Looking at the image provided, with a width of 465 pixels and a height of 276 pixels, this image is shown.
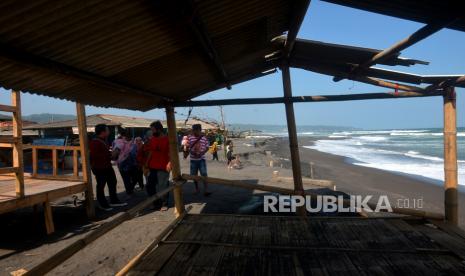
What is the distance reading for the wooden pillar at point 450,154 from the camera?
4383 millimetres

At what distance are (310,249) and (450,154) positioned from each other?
97.3 inches

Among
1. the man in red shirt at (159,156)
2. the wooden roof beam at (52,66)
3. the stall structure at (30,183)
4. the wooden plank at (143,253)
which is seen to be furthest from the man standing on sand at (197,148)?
the wooden roof beam at (52,66)

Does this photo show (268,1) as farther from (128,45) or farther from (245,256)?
(245,256)

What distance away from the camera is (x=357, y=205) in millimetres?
4930

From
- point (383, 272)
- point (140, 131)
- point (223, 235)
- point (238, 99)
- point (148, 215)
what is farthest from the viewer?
point (140, 131)

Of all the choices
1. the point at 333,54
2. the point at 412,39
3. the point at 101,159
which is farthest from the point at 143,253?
the point at 101,159

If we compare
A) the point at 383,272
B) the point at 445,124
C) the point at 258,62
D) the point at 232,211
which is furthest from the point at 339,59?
the point at 232,211

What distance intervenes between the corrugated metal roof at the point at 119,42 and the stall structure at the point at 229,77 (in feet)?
0.04

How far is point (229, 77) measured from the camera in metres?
5.75

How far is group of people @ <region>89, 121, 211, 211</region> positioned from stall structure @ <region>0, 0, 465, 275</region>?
4.37 ft

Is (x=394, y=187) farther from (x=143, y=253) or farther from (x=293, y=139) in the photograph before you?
(x=143, y=253)

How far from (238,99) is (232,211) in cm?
287

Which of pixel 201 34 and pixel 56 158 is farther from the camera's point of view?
pixel 56 158

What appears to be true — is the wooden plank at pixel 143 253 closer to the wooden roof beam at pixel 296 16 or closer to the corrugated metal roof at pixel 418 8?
the wooden roof beam at pixel 296 16
